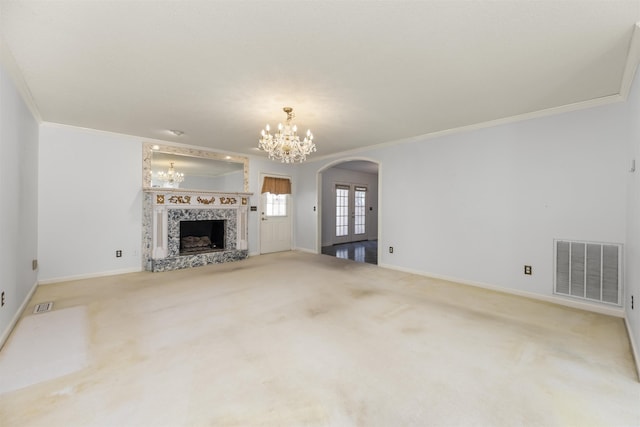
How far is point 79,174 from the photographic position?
4266mm

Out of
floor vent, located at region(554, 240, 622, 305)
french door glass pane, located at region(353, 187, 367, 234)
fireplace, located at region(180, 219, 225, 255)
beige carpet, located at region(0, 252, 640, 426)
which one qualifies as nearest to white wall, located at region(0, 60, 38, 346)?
beige carpet, located at region(0, 252, 640, 426)

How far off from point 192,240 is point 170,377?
4.27m

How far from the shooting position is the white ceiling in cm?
173

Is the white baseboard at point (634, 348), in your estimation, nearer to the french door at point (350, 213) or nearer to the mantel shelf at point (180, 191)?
the mantel shelf at point (180, 191)

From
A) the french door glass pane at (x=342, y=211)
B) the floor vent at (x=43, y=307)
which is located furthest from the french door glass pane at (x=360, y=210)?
the floor vent at (x=43, y=307)

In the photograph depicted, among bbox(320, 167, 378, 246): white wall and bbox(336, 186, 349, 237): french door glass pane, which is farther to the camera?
bbox(336, 186, 349, 237): french door glass pane

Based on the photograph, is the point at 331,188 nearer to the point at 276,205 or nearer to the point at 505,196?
the point at 276,205

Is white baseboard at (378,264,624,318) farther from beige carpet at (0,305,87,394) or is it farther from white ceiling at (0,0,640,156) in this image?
beige carpet at (0,305,87,394)

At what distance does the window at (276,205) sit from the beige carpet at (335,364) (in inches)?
135

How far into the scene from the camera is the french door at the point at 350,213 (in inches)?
332

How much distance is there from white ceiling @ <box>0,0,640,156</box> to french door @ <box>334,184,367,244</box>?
487 cm

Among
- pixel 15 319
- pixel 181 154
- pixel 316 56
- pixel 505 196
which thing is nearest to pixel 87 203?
pixel 181 154

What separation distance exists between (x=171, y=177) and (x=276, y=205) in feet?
8.12

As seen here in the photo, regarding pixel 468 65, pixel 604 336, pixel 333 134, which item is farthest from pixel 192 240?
pixel 604 336
